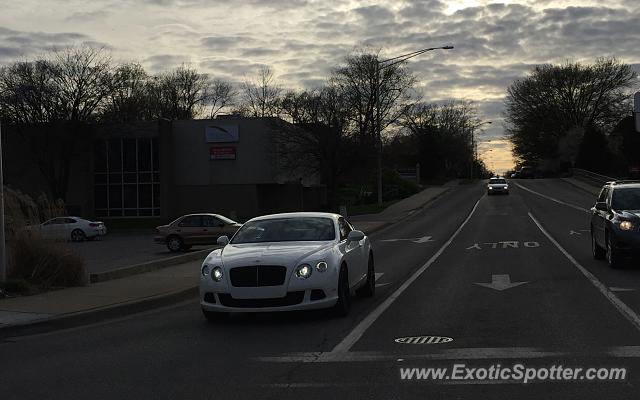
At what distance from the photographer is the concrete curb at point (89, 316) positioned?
30.9ft

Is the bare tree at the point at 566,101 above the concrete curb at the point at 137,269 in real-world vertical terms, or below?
above

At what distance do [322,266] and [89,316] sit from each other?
371 centimetres

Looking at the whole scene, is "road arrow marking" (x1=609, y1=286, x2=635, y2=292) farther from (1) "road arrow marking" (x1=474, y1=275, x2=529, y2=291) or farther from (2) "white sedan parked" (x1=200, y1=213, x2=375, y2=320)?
(2) "white sedan parked" (x1=200, y1=213, x2=375, y2=320)

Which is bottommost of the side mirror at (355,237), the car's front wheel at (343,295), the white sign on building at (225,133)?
the car's front wheel at (343,295)

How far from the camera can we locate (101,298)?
11.7 m

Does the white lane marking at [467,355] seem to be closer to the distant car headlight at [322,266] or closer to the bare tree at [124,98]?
the distant car headlight at [322,266]

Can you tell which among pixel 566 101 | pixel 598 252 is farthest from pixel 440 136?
pixel 598 252

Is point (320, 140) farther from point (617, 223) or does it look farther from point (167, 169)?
point (617, 223)

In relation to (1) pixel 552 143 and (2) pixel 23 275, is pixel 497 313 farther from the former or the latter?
(1) pixel 552 143

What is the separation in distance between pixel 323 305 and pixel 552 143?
279ft

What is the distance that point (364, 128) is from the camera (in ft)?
192

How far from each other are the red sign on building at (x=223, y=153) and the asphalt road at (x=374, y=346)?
129 feet

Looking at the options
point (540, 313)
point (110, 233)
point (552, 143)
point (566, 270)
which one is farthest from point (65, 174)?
point (552, 143)

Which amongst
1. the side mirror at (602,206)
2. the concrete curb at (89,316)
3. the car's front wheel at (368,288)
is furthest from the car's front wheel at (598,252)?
the concrete curb at (89,316)
